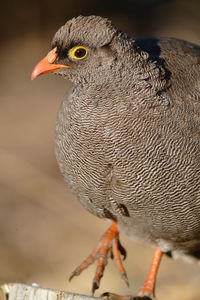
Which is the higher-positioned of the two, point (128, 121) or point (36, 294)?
point (128, 121)

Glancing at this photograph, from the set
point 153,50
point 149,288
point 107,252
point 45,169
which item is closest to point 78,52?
point 153,50

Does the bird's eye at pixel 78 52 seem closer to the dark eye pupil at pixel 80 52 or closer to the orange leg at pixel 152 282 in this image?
the dark eye pupil at pixel 80 52

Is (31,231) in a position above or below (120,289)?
above

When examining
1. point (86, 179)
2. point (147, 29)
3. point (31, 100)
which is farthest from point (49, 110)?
point (86, 179)

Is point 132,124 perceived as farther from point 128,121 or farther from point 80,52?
point 80,52

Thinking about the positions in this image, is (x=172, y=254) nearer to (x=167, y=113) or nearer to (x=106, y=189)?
(x=106, y=189)

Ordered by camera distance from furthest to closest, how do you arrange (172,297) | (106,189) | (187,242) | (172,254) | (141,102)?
(172,297) < (172,254) < (187,242) < (106,189) < (141,102)

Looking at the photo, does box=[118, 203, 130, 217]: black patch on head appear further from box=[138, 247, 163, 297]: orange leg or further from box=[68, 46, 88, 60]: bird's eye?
box=[68, 46, 88, 60]: bird's eye
